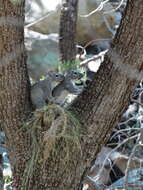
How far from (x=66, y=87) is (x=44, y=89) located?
0.18 meters

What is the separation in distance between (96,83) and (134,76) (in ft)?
0.76

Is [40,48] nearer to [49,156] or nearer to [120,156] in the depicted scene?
[120,156]

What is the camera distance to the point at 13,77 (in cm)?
267

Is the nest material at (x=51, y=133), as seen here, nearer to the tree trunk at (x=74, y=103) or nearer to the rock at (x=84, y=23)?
the tree trunk at (x=74, y=103)

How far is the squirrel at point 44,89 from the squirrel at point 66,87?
1.7 inches

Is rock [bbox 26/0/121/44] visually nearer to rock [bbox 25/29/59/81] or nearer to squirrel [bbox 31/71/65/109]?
rock [bbox 25/29/59/81]

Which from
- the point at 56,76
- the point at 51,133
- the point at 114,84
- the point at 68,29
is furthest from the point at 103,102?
the point at 68,29

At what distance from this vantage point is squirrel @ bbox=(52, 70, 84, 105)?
3.14m

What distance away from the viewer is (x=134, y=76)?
2.59 meters

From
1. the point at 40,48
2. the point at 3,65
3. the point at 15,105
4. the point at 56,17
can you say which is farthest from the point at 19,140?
the point at 56,17

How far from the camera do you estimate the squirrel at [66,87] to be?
3141 millimetres

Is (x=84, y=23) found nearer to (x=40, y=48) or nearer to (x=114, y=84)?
(x=40, y=48)

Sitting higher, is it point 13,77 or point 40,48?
point 13,77

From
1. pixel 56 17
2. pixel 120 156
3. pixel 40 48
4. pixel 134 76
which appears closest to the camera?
pixel 134 76
